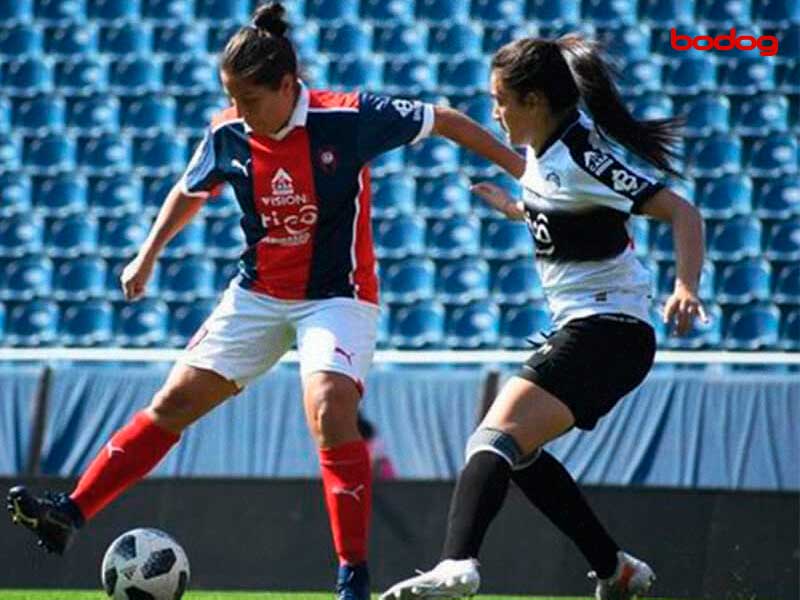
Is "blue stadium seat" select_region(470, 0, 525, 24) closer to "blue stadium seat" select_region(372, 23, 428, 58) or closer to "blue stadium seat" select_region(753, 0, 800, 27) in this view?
"blue stadium seat" select_region(372, 23, 428, 58)

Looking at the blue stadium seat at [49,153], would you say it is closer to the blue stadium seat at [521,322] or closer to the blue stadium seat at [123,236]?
the blue stadium seat at [123,236]

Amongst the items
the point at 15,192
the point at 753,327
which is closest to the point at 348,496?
the point at 753,327

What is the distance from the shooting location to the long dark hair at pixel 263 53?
548 cm

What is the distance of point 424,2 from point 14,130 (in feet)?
10.8

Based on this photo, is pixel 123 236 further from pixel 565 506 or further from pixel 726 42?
pixel 565 506

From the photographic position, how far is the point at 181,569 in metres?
5.71

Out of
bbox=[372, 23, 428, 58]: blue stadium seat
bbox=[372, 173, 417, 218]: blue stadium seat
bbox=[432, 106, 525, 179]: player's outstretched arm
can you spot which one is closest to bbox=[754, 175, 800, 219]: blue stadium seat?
bbox=[372, 173, 417, 218]: blue stadium seat

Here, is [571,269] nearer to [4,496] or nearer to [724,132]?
[4,496]

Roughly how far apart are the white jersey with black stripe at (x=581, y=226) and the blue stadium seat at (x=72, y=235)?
28.2ft

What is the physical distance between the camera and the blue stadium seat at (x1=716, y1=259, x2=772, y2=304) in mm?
12727

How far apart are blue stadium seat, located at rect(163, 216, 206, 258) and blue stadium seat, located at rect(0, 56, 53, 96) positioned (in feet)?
5.76

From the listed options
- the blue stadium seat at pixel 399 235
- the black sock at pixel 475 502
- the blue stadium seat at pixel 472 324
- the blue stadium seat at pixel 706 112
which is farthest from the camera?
the blue stadium seat at pixel 706 112

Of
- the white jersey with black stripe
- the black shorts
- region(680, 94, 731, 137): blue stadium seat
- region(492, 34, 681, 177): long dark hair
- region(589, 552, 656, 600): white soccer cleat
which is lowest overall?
region(589, 552, 656, 600): white soccer cleat

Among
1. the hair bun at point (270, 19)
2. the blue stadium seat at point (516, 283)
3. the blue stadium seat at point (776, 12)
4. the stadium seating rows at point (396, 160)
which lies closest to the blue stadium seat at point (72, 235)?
the stadium seating rows at point (396, 160)
